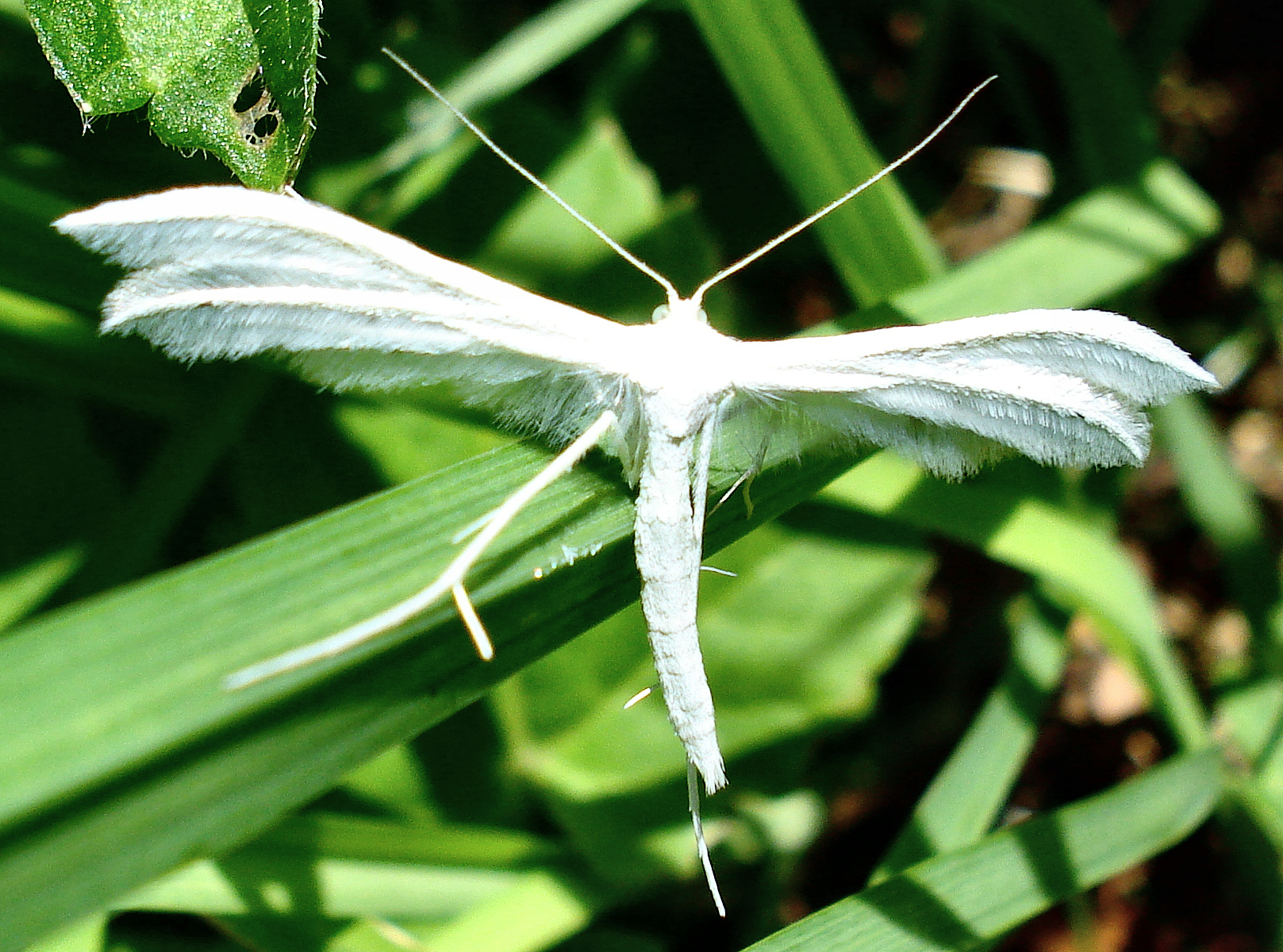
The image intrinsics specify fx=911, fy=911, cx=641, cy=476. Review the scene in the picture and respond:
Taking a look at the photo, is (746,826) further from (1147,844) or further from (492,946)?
(1147,844)

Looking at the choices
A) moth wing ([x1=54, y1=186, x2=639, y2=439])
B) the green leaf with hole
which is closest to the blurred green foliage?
the green leaf with hole

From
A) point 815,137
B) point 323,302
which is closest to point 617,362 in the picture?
point 323,302

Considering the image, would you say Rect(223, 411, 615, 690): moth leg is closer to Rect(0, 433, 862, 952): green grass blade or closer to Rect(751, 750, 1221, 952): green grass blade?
Rect(0, 433, 862, 952): green grass blade

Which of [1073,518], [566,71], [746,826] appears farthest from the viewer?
[566,71]

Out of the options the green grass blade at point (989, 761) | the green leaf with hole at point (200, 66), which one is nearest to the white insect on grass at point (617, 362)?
the green leaf with hole at point (200, 66)

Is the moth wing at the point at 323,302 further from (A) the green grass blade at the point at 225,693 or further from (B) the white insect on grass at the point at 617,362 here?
(A) the green grass blade at the point at 225,693

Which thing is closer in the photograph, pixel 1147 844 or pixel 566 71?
pixel 1147 844

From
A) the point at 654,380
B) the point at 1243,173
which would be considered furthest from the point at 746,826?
the point at 1243,173
